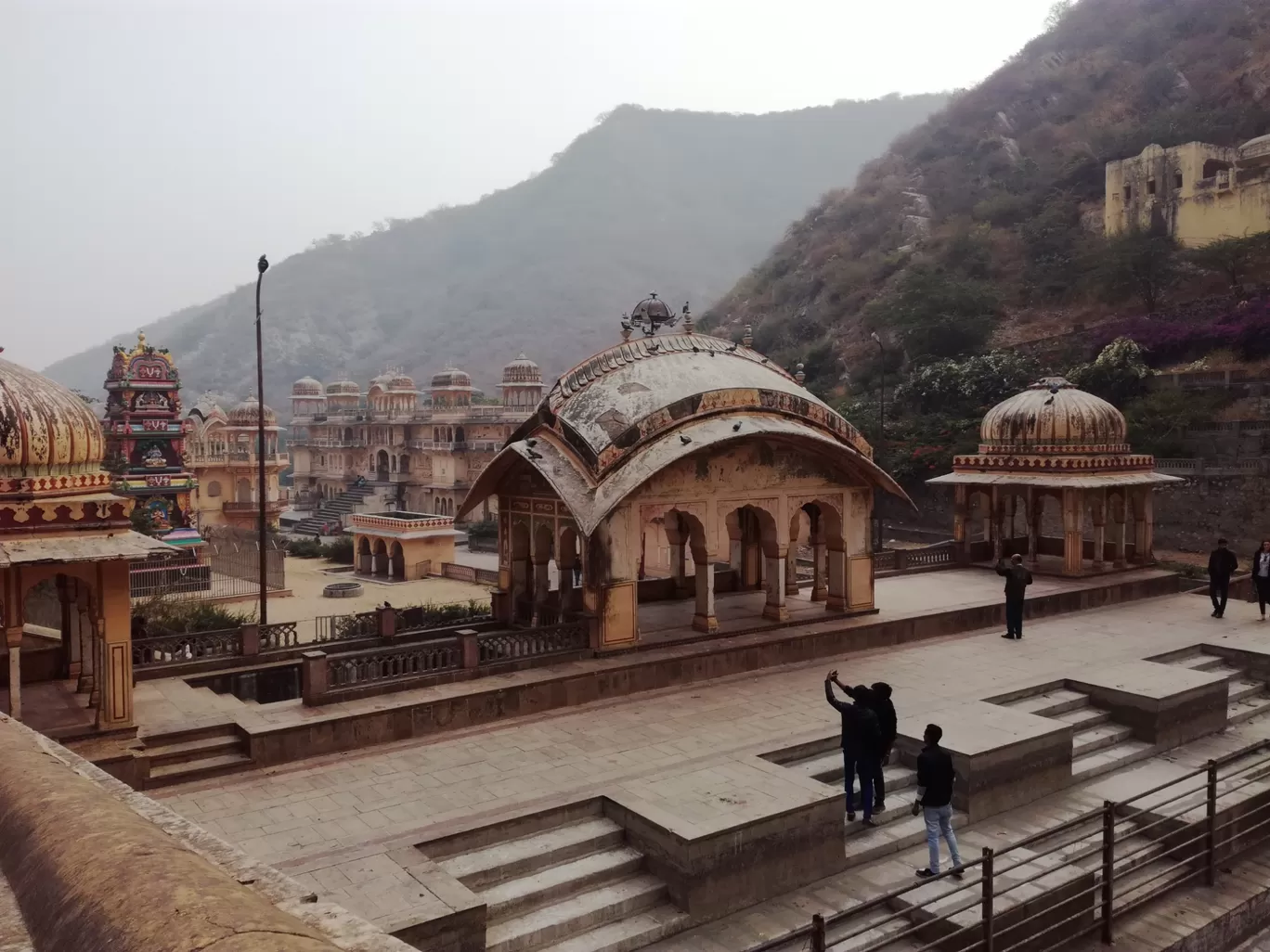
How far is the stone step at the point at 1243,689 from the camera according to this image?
13.4 metres

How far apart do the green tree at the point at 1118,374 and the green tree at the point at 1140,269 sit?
8.48m

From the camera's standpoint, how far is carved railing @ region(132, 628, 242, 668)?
12.0m

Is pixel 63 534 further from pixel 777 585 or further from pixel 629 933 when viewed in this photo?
pixel 777 585

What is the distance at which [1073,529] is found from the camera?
19547 millimetres

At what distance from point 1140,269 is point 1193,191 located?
6299 mm

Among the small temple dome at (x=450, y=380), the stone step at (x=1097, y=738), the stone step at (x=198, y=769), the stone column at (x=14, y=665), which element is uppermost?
the small temple dome at (x=450, y=380)

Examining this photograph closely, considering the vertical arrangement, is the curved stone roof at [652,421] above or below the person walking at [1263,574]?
above

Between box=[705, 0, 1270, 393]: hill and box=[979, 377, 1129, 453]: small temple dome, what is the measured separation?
26704 millimetres

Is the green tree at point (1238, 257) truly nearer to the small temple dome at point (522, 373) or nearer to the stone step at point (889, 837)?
the small temple dome at point (522, 373)

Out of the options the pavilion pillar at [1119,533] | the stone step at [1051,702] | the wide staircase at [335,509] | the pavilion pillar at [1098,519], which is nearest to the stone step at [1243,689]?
the stone step at [1051,702]

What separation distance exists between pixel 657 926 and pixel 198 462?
140 ft

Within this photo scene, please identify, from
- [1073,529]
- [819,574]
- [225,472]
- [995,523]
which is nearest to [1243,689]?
[1073,529]

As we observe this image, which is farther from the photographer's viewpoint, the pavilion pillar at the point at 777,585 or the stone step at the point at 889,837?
the pavilion pillar at the point at 777,585

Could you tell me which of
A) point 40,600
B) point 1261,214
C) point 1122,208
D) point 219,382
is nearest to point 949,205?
point 1122,208
